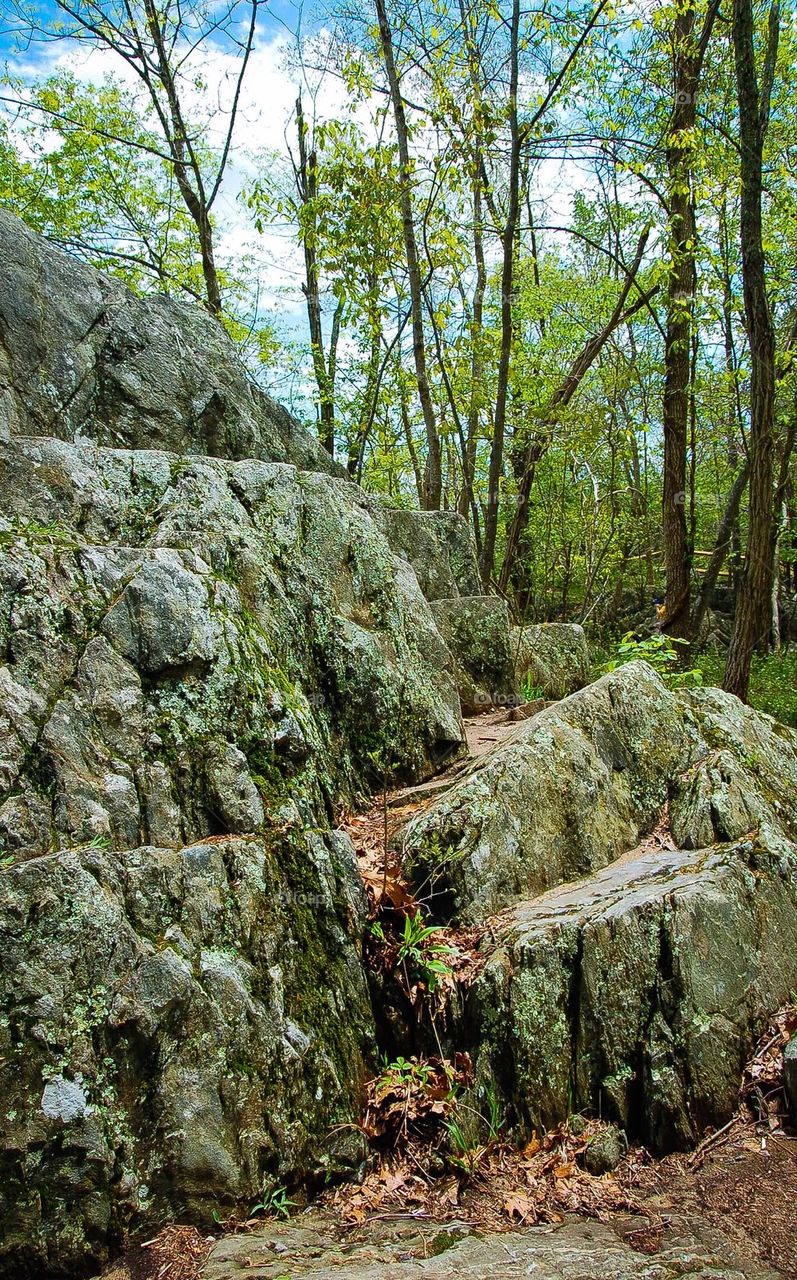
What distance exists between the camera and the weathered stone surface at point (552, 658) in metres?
10.0

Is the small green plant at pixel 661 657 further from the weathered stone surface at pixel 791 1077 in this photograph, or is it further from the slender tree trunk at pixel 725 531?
the slender tree trunk at pixel 725 531

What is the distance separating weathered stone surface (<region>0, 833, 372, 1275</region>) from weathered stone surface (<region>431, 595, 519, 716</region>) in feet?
15.1

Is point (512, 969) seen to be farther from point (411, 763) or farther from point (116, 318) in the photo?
point (116, 318)

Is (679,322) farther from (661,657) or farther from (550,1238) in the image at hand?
(550,1238)

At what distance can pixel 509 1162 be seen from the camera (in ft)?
12.9

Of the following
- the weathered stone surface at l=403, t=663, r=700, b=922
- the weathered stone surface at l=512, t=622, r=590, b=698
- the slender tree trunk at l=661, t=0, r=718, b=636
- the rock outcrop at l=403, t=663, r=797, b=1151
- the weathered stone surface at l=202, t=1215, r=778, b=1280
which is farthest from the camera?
the slender tree trunk at l=661, t=0, r=718, b=636

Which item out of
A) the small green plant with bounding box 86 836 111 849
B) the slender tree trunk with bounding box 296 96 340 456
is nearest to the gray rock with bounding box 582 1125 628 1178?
the small green plant with bounding box 86 836 111 849

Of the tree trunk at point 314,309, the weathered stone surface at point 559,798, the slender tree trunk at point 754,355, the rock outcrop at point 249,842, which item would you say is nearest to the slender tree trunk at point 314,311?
the tree trunk at point 314,309

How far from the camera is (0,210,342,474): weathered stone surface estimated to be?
6039 millimetres

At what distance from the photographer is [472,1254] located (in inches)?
129

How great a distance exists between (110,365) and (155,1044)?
538cm

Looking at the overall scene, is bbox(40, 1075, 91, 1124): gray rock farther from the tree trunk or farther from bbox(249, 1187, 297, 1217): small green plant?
the tree trunk

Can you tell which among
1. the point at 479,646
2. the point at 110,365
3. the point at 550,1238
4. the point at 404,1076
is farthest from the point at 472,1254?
the point at 110,365

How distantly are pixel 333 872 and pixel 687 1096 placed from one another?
2.29m
